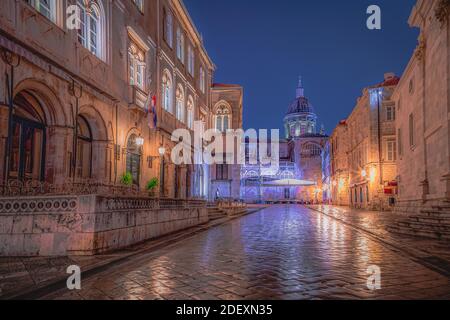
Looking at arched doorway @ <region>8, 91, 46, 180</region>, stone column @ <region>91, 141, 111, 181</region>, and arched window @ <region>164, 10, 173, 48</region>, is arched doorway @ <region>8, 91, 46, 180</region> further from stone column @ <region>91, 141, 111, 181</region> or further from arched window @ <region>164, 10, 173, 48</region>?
arched window @ <region>164, 10, 173, 48</region>

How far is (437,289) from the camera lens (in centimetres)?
568

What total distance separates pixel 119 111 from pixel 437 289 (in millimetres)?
16684

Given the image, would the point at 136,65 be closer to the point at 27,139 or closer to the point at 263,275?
the point at 27,139

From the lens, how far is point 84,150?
17500mm

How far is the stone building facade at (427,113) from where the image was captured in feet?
52.5

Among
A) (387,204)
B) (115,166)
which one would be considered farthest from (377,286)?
(387,204)

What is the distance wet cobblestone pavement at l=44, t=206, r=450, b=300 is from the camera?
5.41 meters

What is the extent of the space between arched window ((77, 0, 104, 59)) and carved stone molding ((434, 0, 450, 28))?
14.5 meters

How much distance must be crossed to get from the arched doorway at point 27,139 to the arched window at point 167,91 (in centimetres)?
1354

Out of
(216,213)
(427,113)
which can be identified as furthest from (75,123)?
(427,113)

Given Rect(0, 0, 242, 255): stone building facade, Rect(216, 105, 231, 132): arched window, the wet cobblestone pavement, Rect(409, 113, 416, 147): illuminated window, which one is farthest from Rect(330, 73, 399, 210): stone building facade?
the wet cobblestone pavement

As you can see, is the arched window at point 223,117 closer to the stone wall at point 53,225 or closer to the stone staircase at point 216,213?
the stone staircase at point 216,213

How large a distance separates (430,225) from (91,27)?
1565 centimetres
